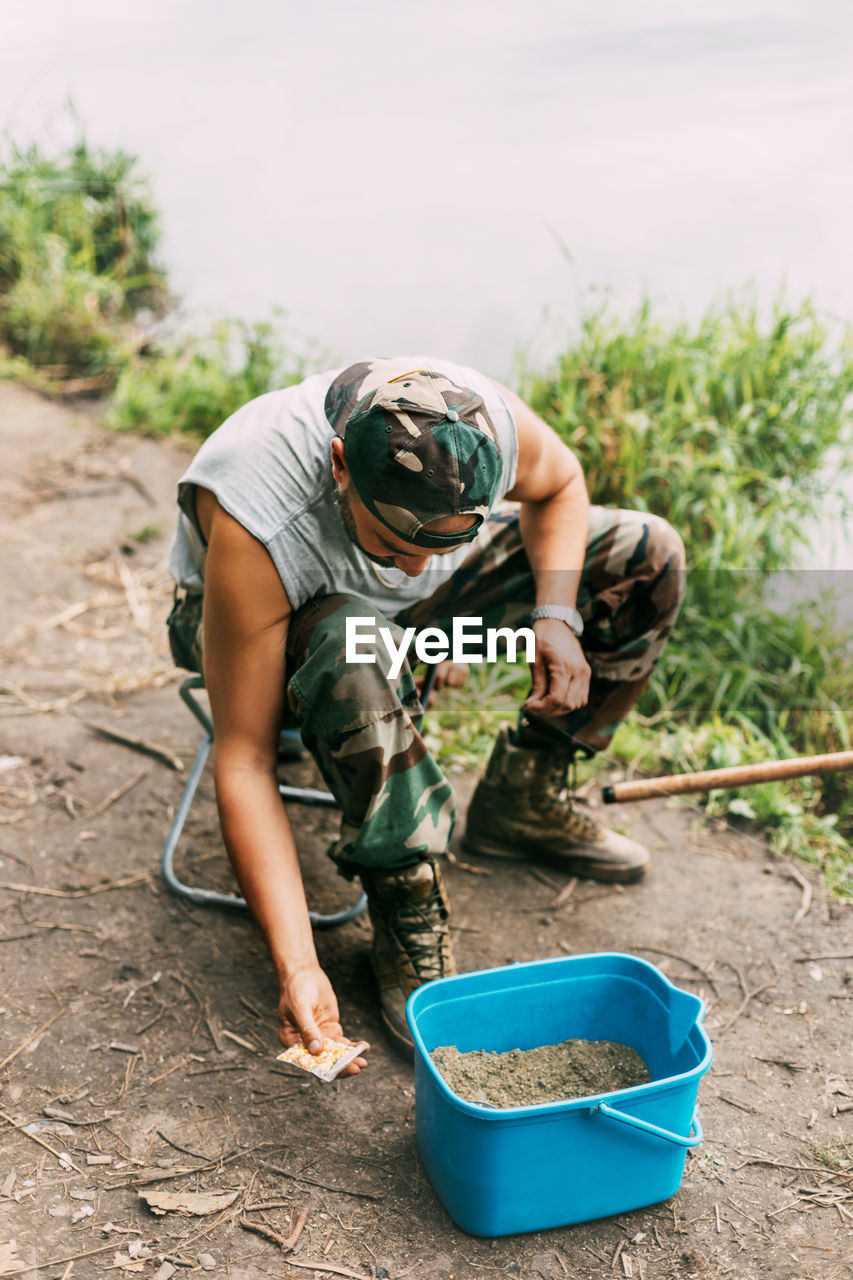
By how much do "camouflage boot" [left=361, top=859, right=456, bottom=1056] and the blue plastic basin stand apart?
0.62 ft

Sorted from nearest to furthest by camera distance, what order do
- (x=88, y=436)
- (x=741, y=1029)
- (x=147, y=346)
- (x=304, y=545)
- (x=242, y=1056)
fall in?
(x=304, y=545)
(x=242, y=1056)
(x=741, y=1029)
(x=88, y=436)
(x=147, y=346)

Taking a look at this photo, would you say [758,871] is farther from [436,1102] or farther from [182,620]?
[182,620]

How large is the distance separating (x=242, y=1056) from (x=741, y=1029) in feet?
3.02

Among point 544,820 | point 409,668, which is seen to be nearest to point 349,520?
point 409,668

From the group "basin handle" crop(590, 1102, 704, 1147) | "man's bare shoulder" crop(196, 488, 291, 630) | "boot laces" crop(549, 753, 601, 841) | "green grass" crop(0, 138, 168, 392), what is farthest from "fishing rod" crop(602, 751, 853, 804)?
"green grass" crop(0, 138, 168, 392)

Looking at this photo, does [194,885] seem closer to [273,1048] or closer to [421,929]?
[273,1048]

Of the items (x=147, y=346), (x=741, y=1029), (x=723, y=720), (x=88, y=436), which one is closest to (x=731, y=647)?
(x=723, y=720)

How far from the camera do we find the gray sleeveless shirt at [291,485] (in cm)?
166

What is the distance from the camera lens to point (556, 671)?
6.54ft

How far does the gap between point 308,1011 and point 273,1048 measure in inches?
17.4

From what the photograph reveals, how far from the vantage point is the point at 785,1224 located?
1.55 metres

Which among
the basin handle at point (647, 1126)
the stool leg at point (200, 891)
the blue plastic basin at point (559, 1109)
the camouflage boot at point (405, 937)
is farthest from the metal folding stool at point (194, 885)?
the basin handle at point (647, 1126)

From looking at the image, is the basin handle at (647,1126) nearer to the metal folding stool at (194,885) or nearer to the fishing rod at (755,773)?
the fishing rod at (755,773)

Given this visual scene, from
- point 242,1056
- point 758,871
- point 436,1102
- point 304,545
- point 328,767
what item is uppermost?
point 304,545
